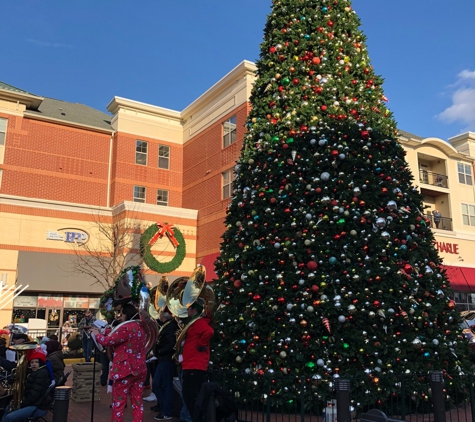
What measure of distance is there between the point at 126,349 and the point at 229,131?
71.5 feet

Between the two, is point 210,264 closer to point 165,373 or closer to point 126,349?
point 165,373

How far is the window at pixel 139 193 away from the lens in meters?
29.6

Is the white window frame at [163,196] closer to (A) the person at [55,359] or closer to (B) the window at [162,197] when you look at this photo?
(B) the window at [162,197]

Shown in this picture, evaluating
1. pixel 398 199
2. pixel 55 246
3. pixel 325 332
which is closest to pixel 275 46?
pixel 398 199

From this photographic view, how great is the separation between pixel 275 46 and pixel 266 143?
199 centimetres

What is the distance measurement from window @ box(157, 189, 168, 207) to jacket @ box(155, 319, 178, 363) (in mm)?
22825

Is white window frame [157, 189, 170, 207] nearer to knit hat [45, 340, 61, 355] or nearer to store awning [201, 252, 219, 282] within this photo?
store awning [201, 252, 219, 282]

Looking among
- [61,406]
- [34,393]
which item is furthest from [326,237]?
[34,393]

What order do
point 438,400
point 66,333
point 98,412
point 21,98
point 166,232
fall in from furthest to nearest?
1. point 166,232
2. point 21,98
3. point 66,333
4. point 98,412
5. point 438,400

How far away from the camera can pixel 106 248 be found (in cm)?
2600

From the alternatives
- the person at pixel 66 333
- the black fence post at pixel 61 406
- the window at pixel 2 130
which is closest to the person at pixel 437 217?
the person at pixel 66 333

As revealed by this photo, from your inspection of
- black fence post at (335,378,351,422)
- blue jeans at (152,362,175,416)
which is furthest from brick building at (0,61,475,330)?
black fence post at (335,378,351,422)

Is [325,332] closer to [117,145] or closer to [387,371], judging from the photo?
[387,371]

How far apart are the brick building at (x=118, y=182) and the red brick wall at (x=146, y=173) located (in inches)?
2.6
